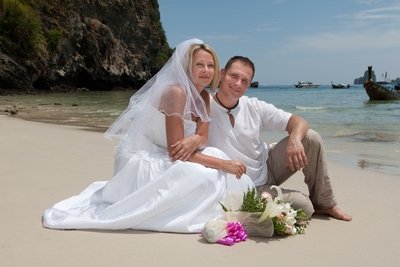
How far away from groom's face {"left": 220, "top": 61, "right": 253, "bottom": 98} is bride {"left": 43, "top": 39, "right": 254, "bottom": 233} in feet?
0.29

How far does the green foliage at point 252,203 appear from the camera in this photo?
3.33 m

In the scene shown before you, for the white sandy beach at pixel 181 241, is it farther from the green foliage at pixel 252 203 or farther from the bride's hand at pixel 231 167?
the bride's hand at pixel 231 167

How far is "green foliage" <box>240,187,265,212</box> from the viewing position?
10.9ft

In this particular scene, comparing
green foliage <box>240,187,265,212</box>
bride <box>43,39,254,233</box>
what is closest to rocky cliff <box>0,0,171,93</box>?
bride <box>43,39,254,233</box>

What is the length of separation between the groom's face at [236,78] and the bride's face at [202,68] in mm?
134

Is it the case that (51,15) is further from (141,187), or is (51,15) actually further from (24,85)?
(141,187)

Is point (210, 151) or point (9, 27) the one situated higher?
point (9, 27)

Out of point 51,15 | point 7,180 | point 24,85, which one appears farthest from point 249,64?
point 51,15

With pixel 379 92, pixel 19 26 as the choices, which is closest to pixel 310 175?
pixel 379 92

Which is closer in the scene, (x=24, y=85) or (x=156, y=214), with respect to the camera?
(x=156, y=214)

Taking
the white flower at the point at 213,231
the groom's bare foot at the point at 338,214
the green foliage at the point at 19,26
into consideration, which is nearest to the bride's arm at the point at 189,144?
the white flower at the point at 213,231

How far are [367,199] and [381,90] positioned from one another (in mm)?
31332

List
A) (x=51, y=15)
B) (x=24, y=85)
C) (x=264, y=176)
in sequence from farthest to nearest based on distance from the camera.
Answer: (x=51, y=15)
(x=24, y=85)
(x=264, y=176)

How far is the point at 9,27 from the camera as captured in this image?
1785 inches
